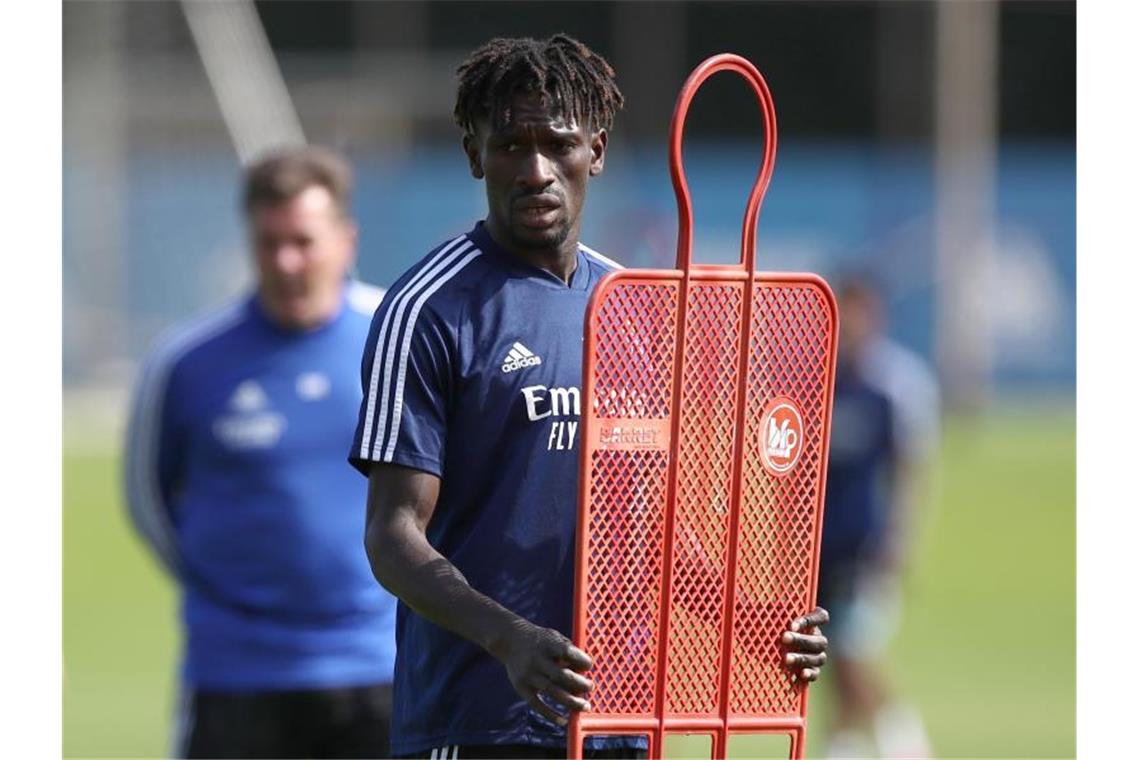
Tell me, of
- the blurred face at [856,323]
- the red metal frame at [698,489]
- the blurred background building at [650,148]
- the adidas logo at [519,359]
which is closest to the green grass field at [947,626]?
the blurred face at [856,323]

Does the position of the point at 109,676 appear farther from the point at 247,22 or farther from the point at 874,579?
the point at 247,22

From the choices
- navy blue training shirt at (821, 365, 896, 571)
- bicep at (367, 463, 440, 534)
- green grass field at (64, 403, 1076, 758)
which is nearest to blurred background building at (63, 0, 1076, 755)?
green grass field at (64, 403, 1076, 758)

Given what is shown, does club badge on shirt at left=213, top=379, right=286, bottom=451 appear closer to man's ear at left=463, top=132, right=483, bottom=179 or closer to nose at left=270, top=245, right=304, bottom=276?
nose at left=270, top=245, right=304, bottom=276

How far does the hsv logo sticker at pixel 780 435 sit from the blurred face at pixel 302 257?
2637 millimetres

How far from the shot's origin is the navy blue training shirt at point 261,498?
573 centimetres

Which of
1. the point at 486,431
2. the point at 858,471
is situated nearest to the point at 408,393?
the point at 486,431

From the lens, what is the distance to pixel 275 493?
19.2ft

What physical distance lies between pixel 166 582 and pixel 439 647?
12.6m

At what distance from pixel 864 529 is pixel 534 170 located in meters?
6.56

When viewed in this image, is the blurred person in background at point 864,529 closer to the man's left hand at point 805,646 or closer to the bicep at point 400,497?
the man's left hand at point 805,646

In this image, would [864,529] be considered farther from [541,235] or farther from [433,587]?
→ [433,587]

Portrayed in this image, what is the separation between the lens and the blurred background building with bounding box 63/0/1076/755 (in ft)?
100

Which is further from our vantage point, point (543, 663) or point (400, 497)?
point (400, 497)

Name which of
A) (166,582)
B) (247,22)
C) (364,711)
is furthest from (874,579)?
(247,22)
